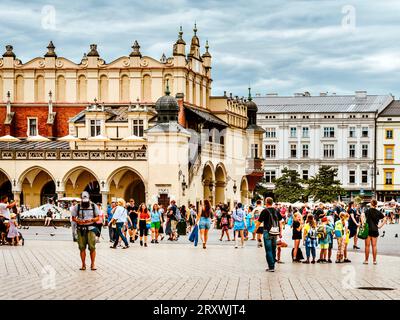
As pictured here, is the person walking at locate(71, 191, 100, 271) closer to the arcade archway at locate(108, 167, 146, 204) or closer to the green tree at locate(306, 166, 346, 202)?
the arcade archway at locate(108, 167, 146, 204)

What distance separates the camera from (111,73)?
72062 mm

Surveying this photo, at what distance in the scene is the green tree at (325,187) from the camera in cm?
9750

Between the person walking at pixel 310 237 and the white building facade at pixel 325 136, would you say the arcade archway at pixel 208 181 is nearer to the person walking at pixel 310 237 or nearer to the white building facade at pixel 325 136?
the white building facade at pixel 325 136

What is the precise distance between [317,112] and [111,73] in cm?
4152

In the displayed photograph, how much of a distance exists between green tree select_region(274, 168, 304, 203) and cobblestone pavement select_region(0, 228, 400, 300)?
72330 millimetres

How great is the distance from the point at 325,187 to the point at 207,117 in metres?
28.0

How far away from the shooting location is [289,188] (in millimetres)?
99625

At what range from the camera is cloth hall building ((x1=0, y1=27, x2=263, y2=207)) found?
61.6 meters

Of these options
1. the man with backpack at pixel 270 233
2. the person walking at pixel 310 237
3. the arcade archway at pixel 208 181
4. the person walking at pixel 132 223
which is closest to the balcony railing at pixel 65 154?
the arcade archway at pixel 208 181

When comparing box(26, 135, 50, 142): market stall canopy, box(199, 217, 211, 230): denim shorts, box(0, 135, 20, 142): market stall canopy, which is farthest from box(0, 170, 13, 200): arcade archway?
box(199, 217, 211, 230): denim shorts

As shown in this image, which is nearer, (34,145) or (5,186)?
→ (5,186)

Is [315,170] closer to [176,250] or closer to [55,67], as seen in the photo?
[55,67]

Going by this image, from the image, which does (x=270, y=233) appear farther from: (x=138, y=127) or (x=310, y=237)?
(x=138, y=127)

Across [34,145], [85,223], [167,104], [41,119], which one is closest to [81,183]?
[34,145]
